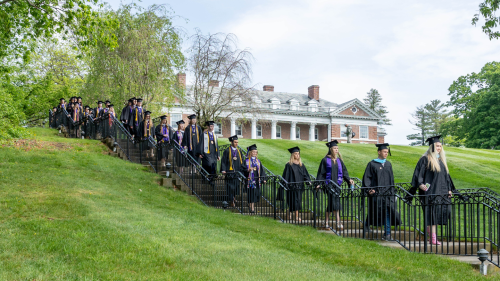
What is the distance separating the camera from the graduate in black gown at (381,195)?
7.78 meters

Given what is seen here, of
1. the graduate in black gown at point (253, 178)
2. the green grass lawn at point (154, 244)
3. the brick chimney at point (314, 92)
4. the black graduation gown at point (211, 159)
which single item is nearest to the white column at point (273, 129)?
the brick chimney at point (314, 92)

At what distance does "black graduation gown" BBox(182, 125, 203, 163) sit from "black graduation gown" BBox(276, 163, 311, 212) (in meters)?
3.25

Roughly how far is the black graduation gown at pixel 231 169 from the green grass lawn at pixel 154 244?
89 cm

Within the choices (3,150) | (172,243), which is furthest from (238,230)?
(3,150)

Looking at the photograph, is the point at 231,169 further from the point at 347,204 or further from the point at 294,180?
the point at 347,204

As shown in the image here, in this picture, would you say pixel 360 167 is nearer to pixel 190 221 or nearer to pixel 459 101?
pixel 190 221

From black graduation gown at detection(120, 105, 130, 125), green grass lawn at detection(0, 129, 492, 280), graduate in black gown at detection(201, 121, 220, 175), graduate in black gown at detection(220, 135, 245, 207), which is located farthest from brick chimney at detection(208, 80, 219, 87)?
green grass lawn at detection(0, 129, 492, 280)

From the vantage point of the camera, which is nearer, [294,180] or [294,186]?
[294,186]

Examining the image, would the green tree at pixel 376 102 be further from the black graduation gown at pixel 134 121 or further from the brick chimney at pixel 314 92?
the black graduation gown at pixel 134 121

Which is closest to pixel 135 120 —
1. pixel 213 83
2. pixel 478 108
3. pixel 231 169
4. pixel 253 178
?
pixel 213 83

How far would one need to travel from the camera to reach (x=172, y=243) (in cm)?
614

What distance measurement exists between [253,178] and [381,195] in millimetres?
3713

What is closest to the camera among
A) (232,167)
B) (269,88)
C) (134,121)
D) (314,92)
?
(232,167)

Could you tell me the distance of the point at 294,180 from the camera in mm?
10383
